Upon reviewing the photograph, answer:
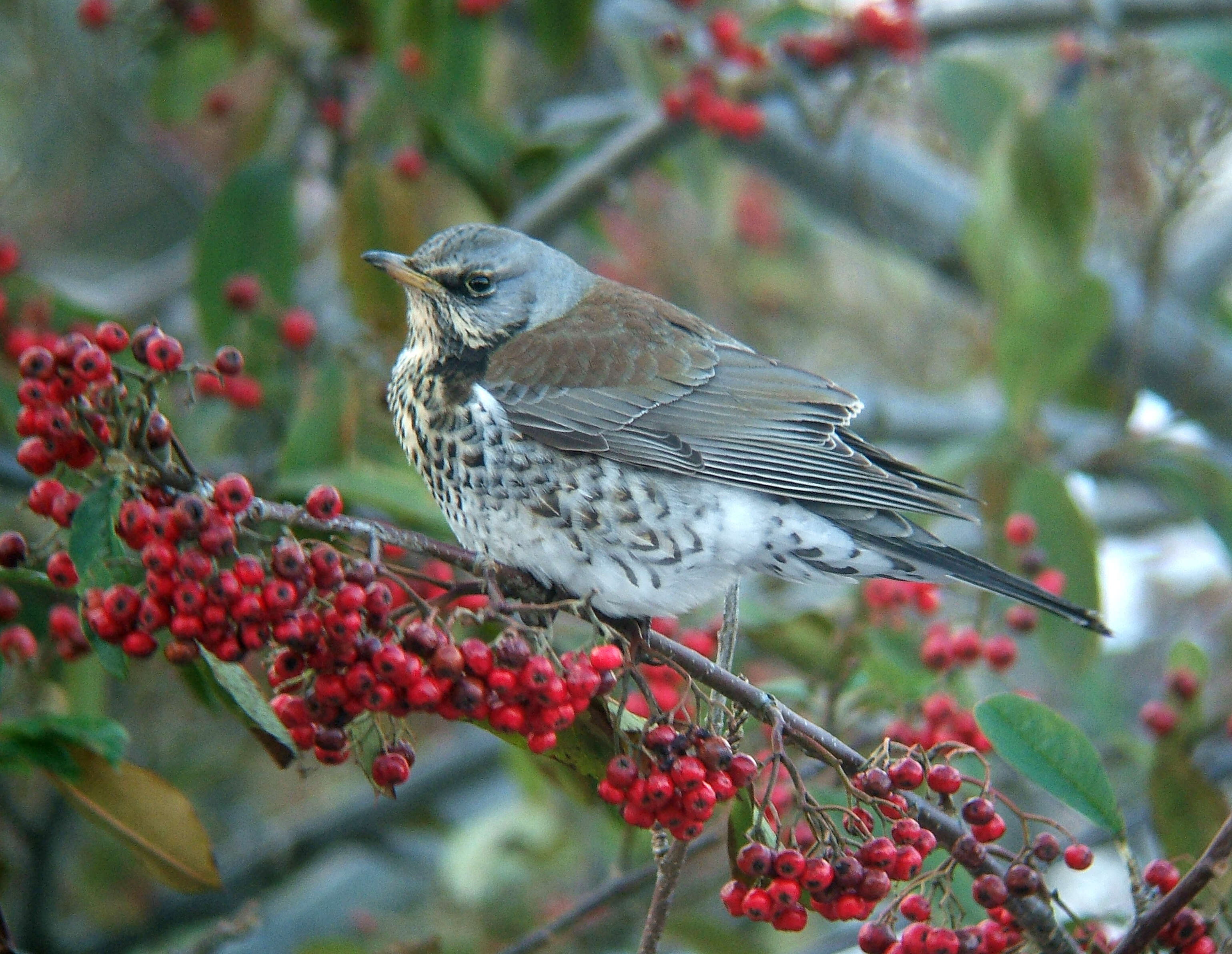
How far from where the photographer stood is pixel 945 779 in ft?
4.88

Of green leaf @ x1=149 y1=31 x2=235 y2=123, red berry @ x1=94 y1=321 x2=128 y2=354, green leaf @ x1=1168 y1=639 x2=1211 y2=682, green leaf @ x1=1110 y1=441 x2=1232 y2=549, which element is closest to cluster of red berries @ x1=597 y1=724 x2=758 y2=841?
red berry @ x1=94 y1=321 x2=128 y2=354

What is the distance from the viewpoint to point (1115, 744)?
8.63 feet

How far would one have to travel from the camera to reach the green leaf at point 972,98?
3.49m

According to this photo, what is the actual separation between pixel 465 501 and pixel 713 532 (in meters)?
0.42

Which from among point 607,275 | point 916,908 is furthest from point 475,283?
point 607,275

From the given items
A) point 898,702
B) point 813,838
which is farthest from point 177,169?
point 813,838

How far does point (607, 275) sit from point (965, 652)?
104 inches

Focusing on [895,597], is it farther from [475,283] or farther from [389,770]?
[389,770]

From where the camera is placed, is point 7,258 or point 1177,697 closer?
point 1177,697

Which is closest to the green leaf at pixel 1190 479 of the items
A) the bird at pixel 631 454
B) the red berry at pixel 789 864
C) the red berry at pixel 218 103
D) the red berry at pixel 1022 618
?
the red berry at pixel 1022 618

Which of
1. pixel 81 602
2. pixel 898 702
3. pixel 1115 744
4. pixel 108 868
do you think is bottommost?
pixel 108 868

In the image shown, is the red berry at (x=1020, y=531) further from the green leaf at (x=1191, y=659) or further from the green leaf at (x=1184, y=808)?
the green leaf at (x=1184, y=808)

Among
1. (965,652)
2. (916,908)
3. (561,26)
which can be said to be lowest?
(965,652)

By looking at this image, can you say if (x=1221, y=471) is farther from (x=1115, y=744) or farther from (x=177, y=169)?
(x=177, y=169)
